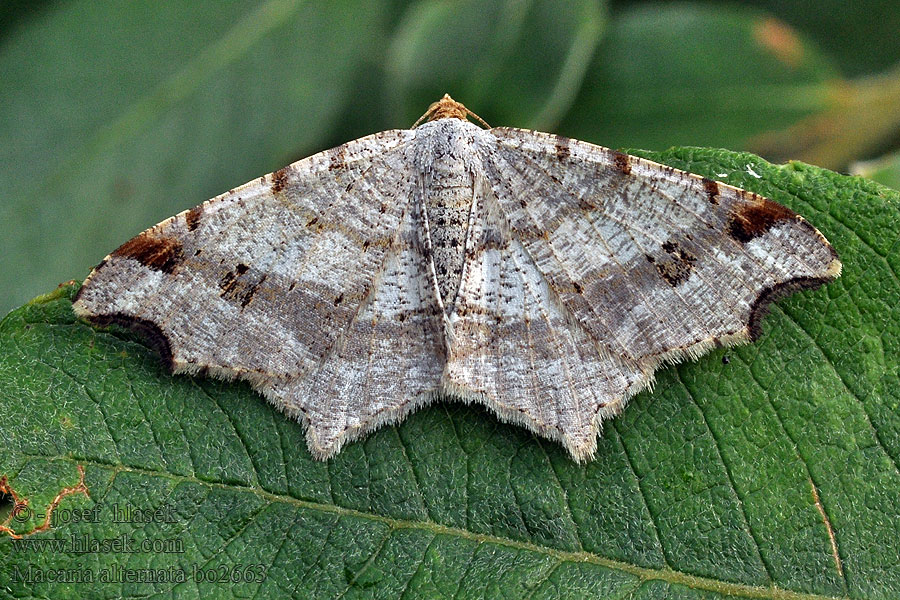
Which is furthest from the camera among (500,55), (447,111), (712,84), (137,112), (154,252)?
(712,84)

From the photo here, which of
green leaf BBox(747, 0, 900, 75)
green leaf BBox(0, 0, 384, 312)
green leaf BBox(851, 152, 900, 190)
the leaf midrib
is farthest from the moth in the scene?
green leaf BBox(747, 0, 900, 75)

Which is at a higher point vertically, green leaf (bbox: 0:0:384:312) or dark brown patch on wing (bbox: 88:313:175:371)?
green leaf (bbox: 0:0:384:312)

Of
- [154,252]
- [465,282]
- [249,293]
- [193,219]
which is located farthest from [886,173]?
[154,252]

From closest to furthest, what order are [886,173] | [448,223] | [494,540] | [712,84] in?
[494,540], [448,223], [886,173], [712,84]

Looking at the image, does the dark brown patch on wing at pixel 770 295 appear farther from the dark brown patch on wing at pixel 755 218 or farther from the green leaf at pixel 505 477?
the dark brown patch on wing at pixel 755 218

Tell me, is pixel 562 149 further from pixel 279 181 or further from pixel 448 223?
pixel 279 181

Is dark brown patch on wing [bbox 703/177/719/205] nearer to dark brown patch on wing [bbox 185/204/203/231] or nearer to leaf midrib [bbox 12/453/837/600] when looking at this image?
leaf midrib [bbox 12/453/837/600]

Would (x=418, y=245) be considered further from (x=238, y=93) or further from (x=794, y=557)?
(x=238, y=93)
